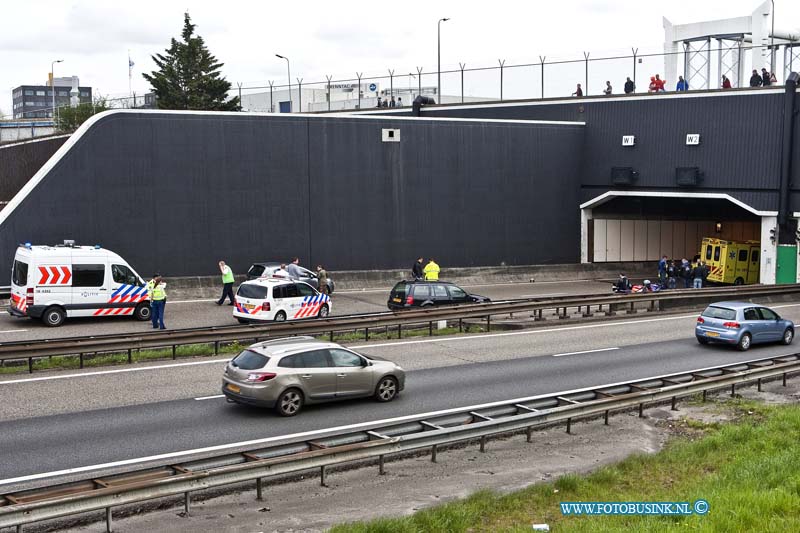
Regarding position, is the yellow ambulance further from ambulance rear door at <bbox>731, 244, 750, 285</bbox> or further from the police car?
the police car

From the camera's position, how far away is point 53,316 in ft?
88.8

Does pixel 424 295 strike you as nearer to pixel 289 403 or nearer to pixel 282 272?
pixel 282 272

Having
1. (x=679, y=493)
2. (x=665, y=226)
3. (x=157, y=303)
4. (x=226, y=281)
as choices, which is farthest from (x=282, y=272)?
(x=665, y=226)

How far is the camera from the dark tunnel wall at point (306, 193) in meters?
33.6

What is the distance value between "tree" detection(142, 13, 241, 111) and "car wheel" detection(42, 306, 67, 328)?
161 ft

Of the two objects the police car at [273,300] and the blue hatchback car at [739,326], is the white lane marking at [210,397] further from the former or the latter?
the blue hatchback car at [739,326]

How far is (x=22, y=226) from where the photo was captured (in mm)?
31984

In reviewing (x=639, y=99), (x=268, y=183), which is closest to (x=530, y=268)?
(x=639, y=99)

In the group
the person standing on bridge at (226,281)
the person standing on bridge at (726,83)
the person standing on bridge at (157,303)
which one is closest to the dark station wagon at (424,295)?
the person standing on bridge at (226,281)

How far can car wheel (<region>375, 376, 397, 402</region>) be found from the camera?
60.7 feet

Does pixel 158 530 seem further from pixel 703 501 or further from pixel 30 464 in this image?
pixel 703 501

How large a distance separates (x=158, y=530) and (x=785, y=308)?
3161cm

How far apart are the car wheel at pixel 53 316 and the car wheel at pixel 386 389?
42.9 ft

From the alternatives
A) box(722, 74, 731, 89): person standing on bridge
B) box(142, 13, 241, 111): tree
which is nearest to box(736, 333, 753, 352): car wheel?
box(722, 74, 731, 89): person standing on bridge
